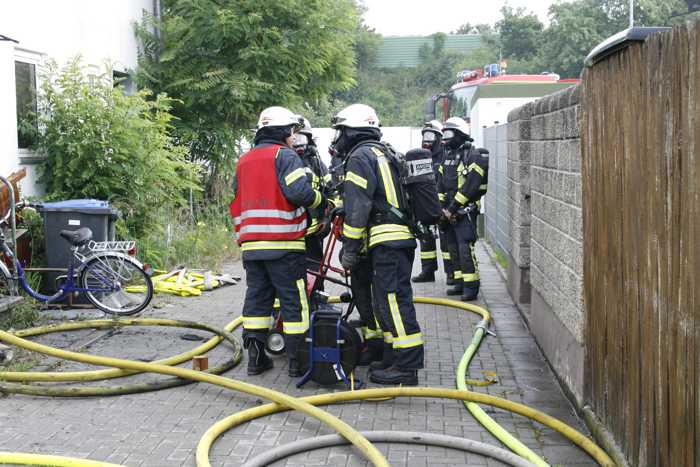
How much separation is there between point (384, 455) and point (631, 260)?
1.76 metres

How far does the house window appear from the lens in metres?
10.8

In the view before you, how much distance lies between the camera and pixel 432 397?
236 inches

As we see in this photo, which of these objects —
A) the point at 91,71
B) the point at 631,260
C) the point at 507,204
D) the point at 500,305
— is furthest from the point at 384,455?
the point at 91,71

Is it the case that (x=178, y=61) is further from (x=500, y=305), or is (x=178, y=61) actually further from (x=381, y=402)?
(x=381, y=402)

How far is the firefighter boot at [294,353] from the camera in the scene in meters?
6.79

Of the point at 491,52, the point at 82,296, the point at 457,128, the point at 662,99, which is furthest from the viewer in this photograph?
the point at 491,52

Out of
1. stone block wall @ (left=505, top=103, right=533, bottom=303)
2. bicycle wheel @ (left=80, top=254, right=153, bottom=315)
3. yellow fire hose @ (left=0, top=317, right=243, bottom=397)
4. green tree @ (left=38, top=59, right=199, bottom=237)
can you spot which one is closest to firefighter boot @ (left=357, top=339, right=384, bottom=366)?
yellow fire hose @ (left=0, top=317, right=243, bottom=397)

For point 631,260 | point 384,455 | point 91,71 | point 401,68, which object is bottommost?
point 384,455

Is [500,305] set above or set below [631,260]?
below

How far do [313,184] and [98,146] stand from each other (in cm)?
465

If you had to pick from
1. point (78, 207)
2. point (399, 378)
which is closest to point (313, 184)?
point (399, 378)

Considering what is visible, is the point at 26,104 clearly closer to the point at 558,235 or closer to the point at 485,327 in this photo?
the point at 485,327

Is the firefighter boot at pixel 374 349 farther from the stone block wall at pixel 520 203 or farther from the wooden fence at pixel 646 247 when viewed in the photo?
the stone block wall at pixel 520 203

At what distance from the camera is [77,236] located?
9164 millimetres
